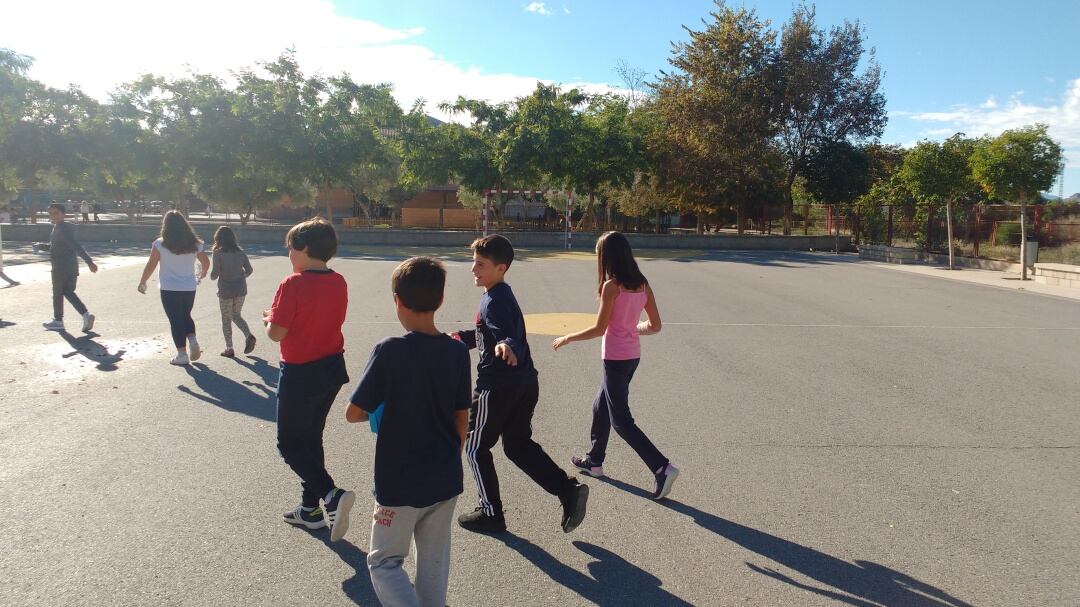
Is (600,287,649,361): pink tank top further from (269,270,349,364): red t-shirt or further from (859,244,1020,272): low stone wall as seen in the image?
(859,244,1020,272): low stone wall

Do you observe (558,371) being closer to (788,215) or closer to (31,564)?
(31,564)

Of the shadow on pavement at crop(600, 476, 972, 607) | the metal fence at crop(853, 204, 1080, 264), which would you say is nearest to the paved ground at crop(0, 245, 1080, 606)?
the shadow on pavement at crop(600, 476, 972, 607)

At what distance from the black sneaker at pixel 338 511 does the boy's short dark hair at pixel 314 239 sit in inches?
47.4

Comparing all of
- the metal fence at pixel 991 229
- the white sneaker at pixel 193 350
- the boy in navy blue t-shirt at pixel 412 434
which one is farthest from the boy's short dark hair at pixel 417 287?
the metal fence at pixel 991 229

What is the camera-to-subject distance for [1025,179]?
23734mm

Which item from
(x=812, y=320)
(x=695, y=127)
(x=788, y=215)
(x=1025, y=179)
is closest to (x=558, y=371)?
(x=812, y=320)

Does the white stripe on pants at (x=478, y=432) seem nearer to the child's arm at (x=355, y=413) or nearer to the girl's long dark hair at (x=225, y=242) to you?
the child's arm at (x=355, y=413)

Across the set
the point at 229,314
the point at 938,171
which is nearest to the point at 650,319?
the point at 229,314

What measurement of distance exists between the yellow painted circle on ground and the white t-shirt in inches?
167

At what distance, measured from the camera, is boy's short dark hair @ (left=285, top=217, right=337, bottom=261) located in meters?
3.68

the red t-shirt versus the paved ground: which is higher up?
the red t-shirt

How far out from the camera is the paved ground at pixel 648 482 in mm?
3324

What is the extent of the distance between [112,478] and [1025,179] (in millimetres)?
27147

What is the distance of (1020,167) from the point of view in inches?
994
